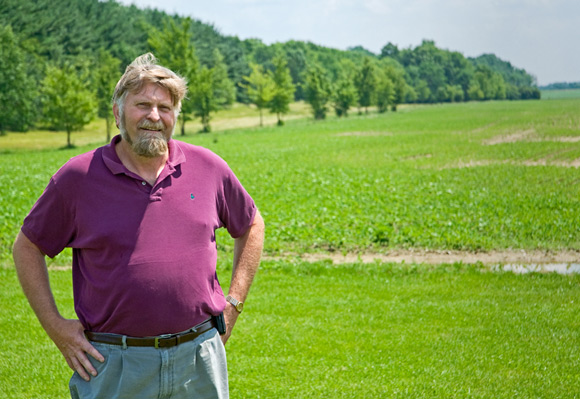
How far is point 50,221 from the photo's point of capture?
3.04 m

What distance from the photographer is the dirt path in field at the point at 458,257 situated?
11008mm

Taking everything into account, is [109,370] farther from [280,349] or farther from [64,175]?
[280,349]

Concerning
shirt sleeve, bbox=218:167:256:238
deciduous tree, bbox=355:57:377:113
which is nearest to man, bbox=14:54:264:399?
shirt sleeve, bbox=218:167:256:238

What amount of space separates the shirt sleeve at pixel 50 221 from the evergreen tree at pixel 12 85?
2074 inches

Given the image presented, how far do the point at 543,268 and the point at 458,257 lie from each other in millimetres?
1512

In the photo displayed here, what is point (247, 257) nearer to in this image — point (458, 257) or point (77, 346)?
point (77, 346)

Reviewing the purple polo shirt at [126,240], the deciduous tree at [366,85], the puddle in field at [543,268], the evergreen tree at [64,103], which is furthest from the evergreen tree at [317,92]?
the purple polo shirt at [126,240]

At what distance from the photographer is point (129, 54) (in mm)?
82688

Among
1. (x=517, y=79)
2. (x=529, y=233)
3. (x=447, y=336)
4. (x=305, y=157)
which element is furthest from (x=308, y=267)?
(x=517, y=79)

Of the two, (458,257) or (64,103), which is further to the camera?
(64,103)

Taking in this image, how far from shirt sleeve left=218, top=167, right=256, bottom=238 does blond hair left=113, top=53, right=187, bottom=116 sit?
55 centimetres

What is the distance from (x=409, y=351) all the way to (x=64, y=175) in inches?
186

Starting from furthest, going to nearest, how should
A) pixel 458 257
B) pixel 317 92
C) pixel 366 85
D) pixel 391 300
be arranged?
pixel 366 85
pixel 317 92
pixel 458 257
pixel 391 300

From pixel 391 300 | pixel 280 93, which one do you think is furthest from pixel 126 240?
pixel 280 93
